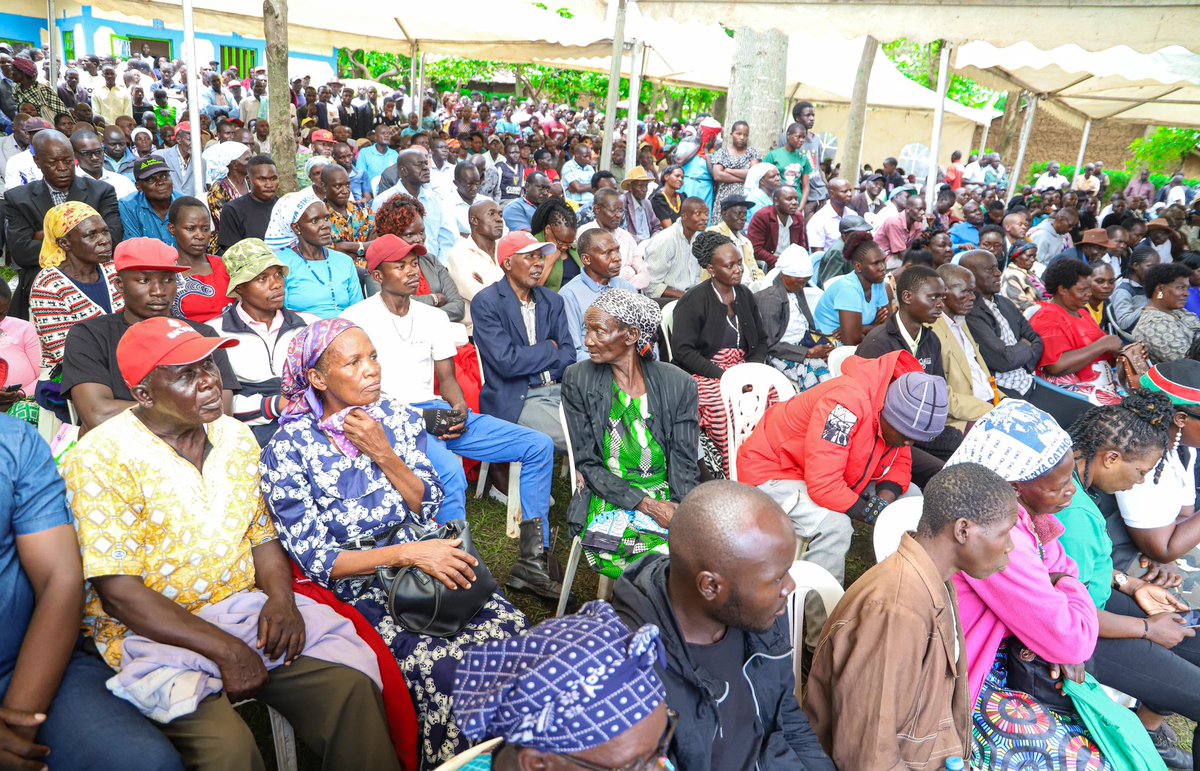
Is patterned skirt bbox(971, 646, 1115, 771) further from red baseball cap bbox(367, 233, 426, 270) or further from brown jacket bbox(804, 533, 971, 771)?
red baseball cap bbox(367, 233, 426, 270)

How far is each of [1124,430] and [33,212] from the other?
6231 millimetres

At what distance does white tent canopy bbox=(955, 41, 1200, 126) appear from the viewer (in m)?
10.7

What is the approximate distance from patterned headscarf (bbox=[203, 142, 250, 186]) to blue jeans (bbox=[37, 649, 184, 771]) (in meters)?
7.73

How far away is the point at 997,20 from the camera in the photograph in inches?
277

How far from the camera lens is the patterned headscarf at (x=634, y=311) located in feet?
11.0

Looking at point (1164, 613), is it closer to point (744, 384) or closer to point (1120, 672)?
point (1120, 672)

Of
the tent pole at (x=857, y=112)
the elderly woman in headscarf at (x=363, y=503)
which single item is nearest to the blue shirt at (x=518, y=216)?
the elderly woman in headscarf at (x=363, y=503)

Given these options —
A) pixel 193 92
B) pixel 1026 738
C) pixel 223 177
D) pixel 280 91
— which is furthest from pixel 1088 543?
pixel 223 177

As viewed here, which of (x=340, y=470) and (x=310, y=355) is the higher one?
(x=310, y=355)

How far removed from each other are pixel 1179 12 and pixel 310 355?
7.43 m

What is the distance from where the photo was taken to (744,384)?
4090mm

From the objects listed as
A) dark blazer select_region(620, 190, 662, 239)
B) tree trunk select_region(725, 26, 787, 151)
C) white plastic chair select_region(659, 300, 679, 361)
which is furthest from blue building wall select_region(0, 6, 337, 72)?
white plastic chair select_region(659, 300, 679, 361)

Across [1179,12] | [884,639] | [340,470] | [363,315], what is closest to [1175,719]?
[884,639]

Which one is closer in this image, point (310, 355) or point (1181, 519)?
point (310, 355)
